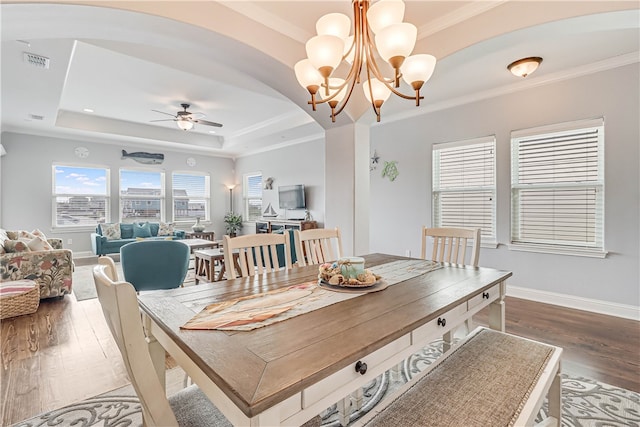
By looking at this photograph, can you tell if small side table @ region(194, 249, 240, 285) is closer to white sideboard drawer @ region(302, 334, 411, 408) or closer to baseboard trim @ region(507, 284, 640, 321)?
white sideboard drawer @ region(302, 334, 411, 408)

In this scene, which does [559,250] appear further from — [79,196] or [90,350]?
[79,196]

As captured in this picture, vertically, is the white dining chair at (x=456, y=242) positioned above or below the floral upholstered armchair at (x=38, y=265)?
above

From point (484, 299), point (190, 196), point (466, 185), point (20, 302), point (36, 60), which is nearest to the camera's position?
point (484, 299)

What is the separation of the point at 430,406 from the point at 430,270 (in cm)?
97

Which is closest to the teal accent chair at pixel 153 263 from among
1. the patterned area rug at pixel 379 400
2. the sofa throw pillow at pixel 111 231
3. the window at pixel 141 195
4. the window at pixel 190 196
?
the patterned area rug at pixel 379 400

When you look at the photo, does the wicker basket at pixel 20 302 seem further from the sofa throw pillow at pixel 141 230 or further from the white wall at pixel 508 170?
the white wall at pixel 508 170

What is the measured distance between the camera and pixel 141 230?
7.00 metres

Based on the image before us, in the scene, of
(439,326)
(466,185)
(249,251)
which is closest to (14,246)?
(249,251)

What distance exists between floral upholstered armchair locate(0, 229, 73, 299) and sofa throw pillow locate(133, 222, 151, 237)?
118 inches

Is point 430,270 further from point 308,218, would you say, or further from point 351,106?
point 308,218

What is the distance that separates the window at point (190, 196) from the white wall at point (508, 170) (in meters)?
5.73

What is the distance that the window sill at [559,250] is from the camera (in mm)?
3297

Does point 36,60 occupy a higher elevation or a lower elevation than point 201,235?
higher

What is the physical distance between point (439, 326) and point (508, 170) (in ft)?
11.1
